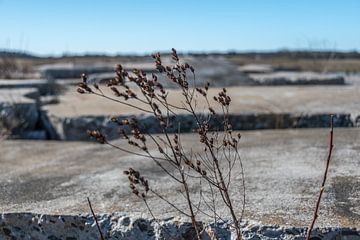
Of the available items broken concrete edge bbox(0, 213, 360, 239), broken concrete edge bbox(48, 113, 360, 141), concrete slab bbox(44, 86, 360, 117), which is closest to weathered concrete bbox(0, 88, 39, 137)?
concrete slab bbox(44, 86, 360, 117)

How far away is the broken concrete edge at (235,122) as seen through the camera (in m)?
3.19

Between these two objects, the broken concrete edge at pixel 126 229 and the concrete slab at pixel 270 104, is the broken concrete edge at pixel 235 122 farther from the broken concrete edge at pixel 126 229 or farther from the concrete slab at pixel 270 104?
the broken concrete edge at pixel 126 229

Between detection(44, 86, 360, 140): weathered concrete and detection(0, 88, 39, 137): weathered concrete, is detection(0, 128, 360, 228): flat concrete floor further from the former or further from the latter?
detection(0, 88, 39, 137): weathered concrete

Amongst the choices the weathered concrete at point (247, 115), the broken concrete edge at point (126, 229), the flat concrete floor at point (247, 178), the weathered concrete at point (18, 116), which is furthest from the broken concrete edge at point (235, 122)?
the broken concrete edge at point (126, 229)

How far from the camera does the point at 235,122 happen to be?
3314mm

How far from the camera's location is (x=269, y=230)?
4.93 ft

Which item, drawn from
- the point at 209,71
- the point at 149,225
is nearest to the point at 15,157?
the point at 149,225

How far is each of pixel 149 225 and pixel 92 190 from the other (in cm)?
45

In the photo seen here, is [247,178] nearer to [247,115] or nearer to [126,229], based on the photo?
[126,229]

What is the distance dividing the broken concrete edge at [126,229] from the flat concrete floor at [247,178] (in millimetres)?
37

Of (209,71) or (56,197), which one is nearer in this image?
(56,197)

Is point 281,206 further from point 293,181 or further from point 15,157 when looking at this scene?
point 15,157

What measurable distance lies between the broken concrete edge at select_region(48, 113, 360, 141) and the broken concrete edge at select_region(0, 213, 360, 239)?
4.64ft

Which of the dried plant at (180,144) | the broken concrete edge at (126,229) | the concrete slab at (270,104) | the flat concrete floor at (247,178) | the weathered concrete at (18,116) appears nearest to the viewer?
the dried plant at (180,144)
